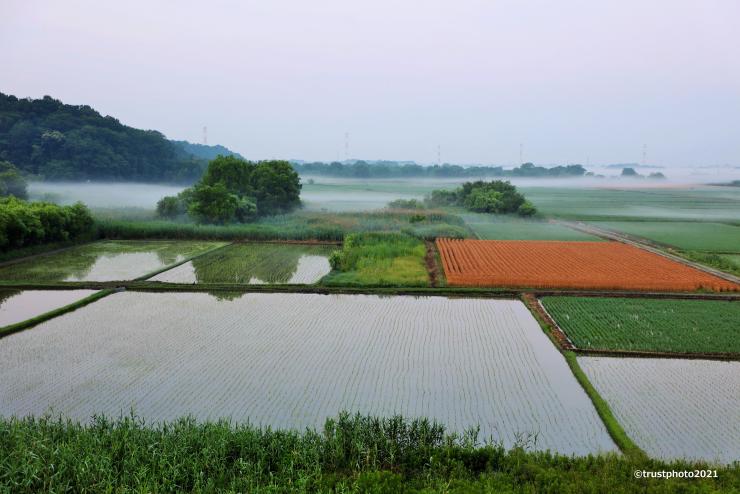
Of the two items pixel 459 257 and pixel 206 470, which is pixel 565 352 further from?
pixel 459 257

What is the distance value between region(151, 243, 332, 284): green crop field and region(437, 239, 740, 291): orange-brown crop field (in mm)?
6464

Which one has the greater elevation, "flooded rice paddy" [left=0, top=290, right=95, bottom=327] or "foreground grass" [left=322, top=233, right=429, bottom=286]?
"foreground grass" [left=322, top=233, right=429, bottom=286]

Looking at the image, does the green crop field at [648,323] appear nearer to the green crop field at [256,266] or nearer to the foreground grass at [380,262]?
the foreground grass at [380,262]

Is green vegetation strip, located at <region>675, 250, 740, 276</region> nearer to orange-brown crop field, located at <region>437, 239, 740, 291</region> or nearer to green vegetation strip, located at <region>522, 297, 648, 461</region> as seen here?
orange-brown crop field, located at <region>437, 239, 740, 291</region>

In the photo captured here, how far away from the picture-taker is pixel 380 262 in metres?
23.8

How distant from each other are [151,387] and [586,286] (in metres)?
15.9

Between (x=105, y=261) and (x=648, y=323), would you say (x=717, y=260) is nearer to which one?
(x=648, y=323)

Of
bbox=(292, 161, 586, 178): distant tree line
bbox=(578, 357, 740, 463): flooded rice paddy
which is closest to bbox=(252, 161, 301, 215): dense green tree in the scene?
bbox=(578, 357, 740, 463): flooded rice paddy

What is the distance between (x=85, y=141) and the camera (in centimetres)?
7012

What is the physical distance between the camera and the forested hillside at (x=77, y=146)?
65.6 m

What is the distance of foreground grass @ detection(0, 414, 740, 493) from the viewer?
281 inches

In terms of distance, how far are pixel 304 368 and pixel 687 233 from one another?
3309 centimetres

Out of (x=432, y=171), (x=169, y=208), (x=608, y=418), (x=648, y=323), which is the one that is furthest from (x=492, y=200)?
(x=432, y=171)

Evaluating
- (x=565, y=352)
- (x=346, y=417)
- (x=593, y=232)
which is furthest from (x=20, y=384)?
(x=593, y=232)
